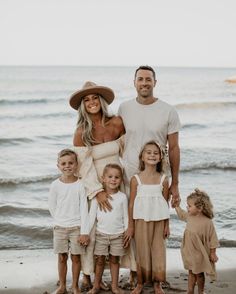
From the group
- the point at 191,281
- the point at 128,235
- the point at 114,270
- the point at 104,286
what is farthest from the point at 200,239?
the point at 104,286

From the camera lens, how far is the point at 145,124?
4086 mm

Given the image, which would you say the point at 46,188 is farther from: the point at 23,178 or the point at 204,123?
the point at 204,123

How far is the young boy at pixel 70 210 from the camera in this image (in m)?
4.06

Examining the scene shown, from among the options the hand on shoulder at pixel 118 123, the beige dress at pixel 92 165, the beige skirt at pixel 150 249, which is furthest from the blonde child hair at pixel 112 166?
the beige skirt at pixel 150 249

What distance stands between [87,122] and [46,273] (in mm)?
1791

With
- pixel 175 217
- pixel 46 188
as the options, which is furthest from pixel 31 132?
pixel 175 217

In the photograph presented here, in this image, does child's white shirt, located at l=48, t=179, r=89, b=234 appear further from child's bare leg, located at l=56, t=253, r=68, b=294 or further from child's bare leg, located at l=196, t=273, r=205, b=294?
child's bare leg, located at l=196, t=273, r=205, b=294

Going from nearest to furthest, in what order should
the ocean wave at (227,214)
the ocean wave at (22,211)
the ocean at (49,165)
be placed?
1. the ocean at (49,165)
2. the ocean wave at (227,214)
3. the ocean wave at (22,211)

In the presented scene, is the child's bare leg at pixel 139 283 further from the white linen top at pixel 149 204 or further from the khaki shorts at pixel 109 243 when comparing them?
the white linen top at pixel 149 204

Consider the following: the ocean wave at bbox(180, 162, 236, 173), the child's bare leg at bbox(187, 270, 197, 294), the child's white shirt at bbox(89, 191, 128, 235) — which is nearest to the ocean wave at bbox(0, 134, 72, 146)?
the ocean wave at bbox(180, 162, 236, 173)

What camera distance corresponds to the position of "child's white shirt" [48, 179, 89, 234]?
13.4 feet

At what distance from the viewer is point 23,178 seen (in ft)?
32.2

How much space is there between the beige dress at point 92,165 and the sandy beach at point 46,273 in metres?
0.58

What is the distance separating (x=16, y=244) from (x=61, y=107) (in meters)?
19.8
